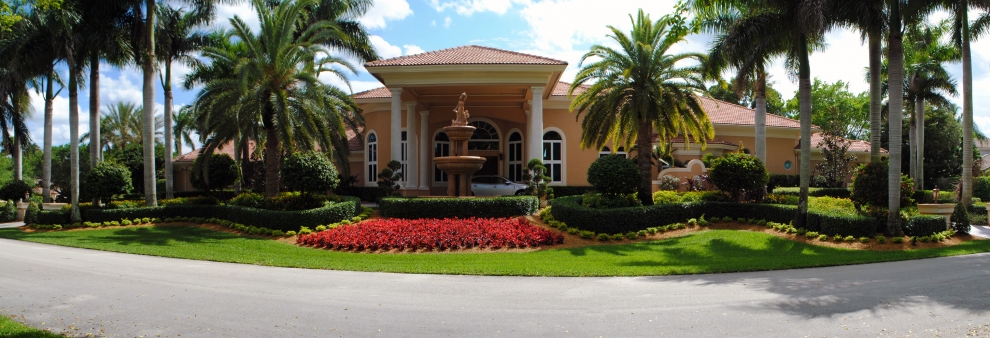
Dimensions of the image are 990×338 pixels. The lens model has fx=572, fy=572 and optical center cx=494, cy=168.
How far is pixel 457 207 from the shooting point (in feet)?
59.4

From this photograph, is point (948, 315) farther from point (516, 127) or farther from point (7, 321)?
point (516, 127)

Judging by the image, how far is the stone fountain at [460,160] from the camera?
1909 cm

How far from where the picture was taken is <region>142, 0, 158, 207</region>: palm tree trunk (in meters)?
20.4

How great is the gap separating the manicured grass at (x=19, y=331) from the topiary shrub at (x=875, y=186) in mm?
16989

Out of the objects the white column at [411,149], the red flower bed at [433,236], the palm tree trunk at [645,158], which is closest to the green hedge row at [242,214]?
the red flower bed at [433,236]

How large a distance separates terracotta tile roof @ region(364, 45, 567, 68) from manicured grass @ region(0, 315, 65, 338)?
16785mm

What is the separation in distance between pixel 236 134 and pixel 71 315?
14.1 m

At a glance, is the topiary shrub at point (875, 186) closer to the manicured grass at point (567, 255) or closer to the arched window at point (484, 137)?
the manicured grass at point (567, 255)

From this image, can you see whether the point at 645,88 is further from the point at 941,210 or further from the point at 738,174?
the point at 941,210

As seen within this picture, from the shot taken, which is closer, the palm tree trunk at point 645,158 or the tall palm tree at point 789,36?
the tall palm tree at point 789,36

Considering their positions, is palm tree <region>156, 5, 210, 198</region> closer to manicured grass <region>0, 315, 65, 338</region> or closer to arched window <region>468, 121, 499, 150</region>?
arched window <region>468, 121, 499, 150</region>

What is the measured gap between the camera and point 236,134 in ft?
66.2

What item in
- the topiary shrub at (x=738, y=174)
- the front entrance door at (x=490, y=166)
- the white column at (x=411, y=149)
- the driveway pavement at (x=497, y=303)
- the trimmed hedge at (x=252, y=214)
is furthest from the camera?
the front entrance door at (x=490, y=166)

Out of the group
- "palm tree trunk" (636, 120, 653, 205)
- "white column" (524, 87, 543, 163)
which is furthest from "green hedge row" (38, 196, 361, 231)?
"palm tree trunk" (636, 120, 653, 205)
